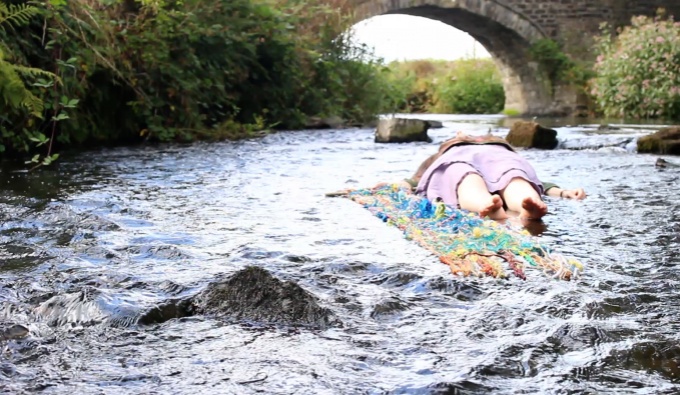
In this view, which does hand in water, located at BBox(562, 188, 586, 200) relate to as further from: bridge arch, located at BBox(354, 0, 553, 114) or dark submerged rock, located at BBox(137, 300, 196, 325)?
bridge arch, located at BBox(354, 0, 553, 114)

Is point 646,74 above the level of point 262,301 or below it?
above

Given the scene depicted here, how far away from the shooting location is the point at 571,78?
18766 millimetres

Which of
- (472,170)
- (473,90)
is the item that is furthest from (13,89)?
(473,90)

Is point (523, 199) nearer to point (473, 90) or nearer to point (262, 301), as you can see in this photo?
point (262, 301)

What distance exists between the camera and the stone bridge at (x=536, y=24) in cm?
1855

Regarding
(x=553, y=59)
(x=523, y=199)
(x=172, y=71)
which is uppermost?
(x=553, y=59)

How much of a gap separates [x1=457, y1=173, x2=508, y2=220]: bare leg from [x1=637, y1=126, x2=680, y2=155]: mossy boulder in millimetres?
4333

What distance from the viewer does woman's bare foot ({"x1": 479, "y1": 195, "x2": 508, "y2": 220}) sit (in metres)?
3.29

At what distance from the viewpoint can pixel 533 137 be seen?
8141mm

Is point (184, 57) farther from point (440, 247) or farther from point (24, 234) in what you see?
point (440, 247)

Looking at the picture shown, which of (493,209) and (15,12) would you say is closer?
(493,209)

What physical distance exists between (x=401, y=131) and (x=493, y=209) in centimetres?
607

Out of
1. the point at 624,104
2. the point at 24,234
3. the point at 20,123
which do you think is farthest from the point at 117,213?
the point at 624,104

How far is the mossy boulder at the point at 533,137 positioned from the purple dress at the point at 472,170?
431 centimetres
